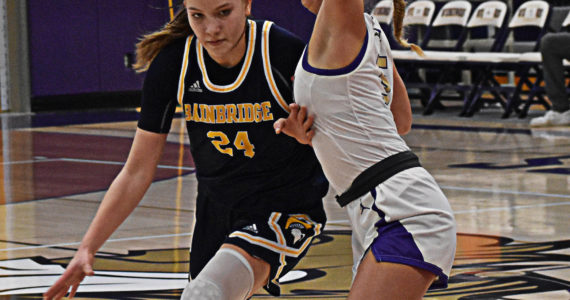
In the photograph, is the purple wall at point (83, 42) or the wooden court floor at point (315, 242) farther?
the purple wall at point (83, 42)

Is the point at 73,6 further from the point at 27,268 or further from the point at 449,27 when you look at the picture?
the point at 27,268

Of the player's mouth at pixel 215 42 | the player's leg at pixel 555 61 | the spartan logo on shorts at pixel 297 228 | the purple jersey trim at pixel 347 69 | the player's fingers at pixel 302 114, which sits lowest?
the player's leg at pixel 555 61

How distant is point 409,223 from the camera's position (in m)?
2.43

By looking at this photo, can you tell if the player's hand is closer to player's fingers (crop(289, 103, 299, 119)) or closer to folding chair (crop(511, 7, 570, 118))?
player's fingers (crop(289, 103, 299, 119))

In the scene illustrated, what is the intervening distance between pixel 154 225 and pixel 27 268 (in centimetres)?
127

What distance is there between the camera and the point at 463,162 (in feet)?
29.6

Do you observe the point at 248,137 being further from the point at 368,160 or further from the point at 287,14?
the point at 287,14

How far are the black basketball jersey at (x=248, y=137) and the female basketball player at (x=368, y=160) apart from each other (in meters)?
0.36

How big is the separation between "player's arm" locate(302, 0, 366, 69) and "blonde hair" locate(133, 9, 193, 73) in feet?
2.13

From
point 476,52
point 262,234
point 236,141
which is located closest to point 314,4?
point 236,141

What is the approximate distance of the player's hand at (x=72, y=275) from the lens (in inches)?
104

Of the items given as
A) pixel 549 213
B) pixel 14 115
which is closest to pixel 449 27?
pixel 14 115

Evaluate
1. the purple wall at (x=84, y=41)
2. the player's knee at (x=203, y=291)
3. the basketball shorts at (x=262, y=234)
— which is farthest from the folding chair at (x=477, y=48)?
the player's knee at (x=203, y=291)

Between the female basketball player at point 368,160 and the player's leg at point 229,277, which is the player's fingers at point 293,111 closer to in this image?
the female basketball player at point 368,160
